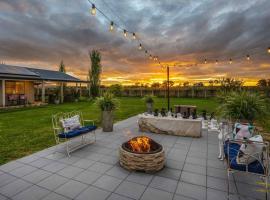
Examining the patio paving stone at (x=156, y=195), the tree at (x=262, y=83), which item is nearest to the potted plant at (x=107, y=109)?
the patio paving stone at (x=156, y=195)

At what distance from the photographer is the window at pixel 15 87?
15051mm

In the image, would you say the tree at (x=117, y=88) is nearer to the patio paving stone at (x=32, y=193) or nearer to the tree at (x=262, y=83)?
the tree at (x=262, y=83)

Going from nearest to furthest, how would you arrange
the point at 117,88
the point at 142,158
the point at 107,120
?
the point at 142,158 < the point at 107,120 < the point at 117,88

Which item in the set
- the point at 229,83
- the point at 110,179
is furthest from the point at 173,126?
the point at 229,83

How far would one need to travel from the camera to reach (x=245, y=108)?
14.6 ft

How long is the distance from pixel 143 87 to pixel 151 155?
27835 mm

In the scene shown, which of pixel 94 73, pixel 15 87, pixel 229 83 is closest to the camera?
pixel 229 83

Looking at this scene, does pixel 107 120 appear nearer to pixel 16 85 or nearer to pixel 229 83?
pixel 229 83

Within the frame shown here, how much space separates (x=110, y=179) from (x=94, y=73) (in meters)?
20.5

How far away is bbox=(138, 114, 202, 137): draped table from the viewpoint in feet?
18.6

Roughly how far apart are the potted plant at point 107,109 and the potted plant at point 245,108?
12.5 feet

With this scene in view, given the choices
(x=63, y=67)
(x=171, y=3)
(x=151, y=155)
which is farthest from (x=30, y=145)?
(x=63, y=67)

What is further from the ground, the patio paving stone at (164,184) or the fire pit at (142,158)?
the fire pit at (142,158)

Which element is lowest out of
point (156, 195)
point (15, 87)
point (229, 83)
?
Result: point (156, 195)
